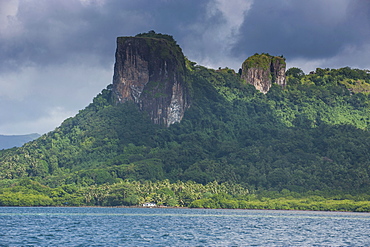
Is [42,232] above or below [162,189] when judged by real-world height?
below

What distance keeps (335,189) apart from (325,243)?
4852 inches

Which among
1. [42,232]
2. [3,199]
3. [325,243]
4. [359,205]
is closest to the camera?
[325,243]

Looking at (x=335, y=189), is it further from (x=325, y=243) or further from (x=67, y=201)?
(x=325, y=243)

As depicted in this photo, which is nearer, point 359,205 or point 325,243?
point 325,243

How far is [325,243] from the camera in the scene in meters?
78.4

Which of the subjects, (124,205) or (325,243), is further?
(124,205)

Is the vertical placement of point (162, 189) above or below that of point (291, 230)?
above

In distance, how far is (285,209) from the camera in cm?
18212

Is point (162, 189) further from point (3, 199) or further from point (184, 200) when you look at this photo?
point (3, 199)

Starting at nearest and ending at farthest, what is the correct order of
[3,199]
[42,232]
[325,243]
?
[325,243]
[42,232]
[3,199]

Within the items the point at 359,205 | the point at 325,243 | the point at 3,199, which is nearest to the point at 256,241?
the point at 325,243

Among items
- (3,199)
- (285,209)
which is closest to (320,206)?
(285,209)

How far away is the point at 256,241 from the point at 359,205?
4093 inches

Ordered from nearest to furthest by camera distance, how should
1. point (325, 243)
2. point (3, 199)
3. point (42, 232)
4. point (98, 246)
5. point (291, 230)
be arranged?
point (98, 246)
point (325, 243)
point (42, 232)
point (291, 230)
point (3, 199)
